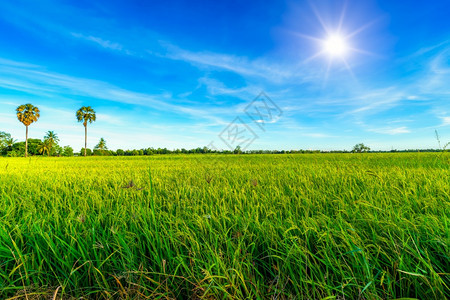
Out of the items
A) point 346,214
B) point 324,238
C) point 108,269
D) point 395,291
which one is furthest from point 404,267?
point 108,269

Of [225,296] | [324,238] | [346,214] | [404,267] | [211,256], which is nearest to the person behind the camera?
[225,296]

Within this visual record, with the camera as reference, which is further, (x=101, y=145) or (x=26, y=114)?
(x=101, y=145)

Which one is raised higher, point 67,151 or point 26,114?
point 26,114

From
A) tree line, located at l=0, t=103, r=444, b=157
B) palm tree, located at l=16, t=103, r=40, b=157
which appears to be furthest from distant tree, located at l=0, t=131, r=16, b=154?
palm tree, located at l=16, t=103, r=40, b=157

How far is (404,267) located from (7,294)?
7.54 ft

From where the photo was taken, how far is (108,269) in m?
1.22

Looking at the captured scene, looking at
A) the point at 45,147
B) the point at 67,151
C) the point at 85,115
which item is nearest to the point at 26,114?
the point at 85,115

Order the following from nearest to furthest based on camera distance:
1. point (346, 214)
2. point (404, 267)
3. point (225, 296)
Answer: point (225, 296) < point (404, 267) < point (346, 214)

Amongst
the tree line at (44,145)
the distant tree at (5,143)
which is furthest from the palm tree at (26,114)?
the distant tree at (5,143)

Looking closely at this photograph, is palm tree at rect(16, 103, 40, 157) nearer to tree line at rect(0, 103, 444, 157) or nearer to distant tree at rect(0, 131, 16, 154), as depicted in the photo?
tree line at rect(0, 103, 444, 157)

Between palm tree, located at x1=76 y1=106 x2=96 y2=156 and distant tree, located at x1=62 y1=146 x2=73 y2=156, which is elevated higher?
palm tree, located at x1=76 y1=106 x2=96 y2=156

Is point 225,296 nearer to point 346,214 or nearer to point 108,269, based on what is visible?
point 108,269

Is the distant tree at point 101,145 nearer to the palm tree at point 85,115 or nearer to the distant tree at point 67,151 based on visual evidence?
the distant tree at point 67,151

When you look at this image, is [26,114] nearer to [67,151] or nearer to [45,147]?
[45,147]
